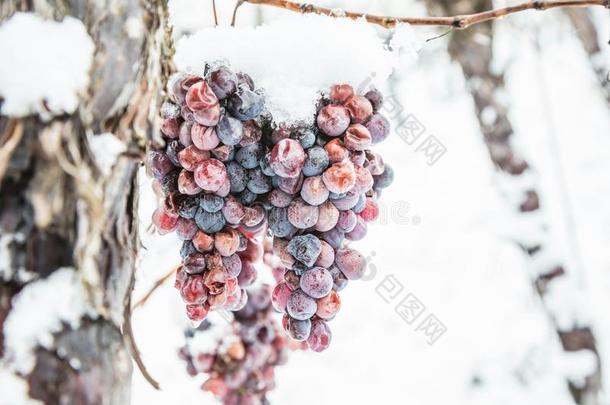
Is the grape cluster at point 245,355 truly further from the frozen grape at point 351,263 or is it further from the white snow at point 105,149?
the white snow at point 105,149

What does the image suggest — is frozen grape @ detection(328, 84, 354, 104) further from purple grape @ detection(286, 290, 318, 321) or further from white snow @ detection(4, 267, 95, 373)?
white snow @ detection(4, 267, 95, 373)

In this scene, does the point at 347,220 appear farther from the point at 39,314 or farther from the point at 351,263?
the point at 39,314

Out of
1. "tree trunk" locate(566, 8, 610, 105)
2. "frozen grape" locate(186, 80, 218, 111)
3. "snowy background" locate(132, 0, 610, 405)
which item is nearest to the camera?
"frozen grape" locate(186, 80, 218, 111)

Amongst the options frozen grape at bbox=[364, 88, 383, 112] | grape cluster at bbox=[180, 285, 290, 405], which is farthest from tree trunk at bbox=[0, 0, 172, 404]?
grape cluster at bbox=[180, 285, 290, 405]

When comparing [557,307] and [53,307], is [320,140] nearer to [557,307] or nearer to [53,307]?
[53,307]

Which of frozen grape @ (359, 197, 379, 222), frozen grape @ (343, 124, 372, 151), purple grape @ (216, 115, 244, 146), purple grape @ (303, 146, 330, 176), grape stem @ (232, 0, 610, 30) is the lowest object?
frozen grape @ (359, 197, 379, 222)

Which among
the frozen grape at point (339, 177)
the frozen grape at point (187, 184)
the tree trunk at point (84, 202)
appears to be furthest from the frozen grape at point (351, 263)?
the tree trunk at point (84, 202)

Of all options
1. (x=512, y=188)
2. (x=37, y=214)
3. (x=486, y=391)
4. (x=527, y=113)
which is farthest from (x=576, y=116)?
(x=37, y=214)
